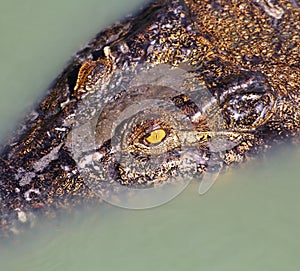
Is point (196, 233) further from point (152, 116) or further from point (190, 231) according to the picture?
point (152, 116)

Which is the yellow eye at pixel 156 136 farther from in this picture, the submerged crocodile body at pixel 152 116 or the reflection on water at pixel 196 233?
the reflection on water at pixel 196 233

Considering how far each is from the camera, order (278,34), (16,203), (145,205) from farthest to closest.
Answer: (278,34) → (145,205) → (16,203)

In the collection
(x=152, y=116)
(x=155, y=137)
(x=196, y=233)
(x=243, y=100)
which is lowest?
(x=196, y=233)

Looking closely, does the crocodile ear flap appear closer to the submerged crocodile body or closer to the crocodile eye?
the submerged crocodile body

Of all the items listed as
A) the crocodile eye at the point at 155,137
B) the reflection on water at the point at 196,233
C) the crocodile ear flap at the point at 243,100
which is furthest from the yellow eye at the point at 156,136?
the reflection on water at the point at 196,233

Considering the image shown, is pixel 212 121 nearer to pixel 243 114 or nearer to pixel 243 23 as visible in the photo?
pixel 243 114

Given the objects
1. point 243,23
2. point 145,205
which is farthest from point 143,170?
point 243,23

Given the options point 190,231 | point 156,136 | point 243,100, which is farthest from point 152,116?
point 190,231

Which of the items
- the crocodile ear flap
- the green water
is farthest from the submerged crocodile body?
the green water
